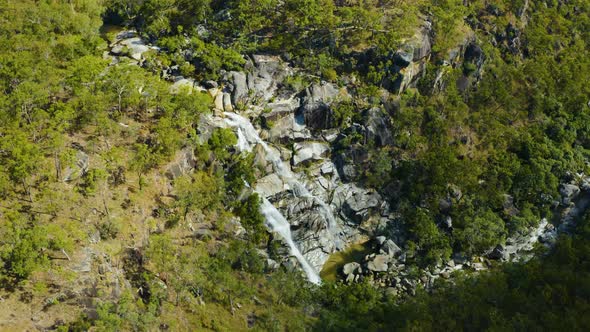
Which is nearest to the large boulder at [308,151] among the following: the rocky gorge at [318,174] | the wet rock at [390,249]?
the rocky gorge at [318,174]

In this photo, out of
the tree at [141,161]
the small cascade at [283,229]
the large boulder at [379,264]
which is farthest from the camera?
the large boulder at [379,264]

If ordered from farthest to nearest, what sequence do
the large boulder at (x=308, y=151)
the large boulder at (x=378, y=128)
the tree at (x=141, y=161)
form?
the large boulder at (x=378, y=128) < the large boulder at (x=308, y=151) < the tree at (x=141, y=161)

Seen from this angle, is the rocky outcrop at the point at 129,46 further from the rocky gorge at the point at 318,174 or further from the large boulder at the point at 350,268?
the large boulder at the point at 350,268

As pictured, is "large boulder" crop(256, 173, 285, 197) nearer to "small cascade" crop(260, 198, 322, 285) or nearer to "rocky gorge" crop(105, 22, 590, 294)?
"rocky gorge" crop(105, 22, 590, 294)

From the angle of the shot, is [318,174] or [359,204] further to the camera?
[318,174]

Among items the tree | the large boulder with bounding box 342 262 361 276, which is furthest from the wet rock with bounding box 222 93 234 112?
the large boulder with bounding box 342 262 361 276

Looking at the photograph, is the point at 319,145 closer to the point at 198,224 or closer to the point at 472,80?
the point at 198,224

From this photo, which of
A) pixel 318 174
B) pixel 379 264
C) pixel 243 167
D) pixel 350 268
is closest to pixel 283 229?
pixel 243 167

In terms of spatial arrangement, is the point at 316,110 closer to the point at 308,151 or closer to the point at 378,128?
the point at 308,151

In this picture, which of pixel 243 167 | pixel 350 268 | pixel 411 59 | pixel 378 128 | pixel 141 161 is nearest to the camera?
pixel 141 161
